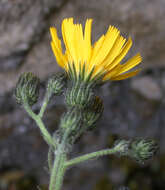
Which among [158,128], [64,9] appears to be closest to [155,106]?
[158,128]

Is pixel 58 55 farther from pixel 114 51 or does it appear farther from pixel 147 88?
pixel 147 88

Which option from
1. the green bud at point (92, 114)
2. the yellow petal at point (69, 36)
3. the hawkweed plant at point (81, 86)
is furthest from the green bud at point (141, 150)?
the yellow petal at point (69, 36)

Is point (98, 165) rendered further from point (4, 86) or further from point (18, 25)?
point (18, 25)

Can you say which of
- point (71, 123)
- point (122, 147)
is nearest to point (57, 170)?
point (71, 123)

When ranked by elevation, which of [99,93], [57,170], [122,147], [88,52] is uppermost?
[88,52]

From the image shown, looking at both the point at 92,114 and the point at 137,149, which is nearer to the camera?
the point at 137,149

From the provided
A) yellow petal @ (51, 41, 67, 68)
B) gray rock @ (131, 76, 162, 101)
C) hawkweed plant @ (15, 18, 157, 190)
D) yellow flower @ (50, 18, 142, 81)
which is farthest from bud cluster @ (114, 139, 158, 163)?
gray rock @ (131, 76, 162, 101)
